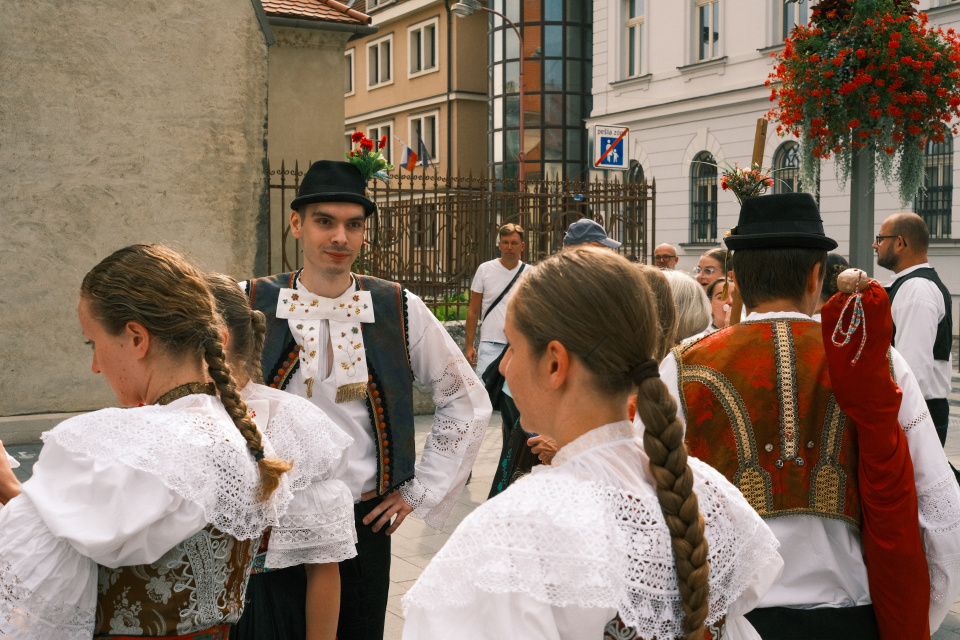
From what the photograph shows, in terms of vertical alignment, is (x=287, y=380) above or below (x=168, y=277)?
below

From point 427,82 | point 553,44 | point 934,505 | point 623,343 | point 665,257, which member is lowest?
point 934,505

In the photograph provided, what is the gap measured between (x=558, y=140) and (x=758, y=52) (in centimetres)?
1085

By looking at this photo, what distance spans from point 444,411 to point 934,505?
1712mm

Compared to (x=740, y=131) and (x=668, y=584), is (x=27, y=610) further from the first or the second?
(x=740, y=131)

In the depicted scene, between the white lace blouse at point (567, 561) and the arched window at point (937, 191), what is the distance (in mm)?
17876

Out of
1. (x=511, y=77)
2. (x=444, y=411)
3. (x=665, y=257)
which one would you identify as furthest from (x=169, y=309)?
(x=511, y=77)

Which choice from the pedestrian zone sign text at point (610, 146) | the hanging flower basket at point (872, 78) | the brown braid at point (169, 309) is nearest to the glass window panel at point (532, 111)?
the pedestrian zone sign text at point (610, 146)

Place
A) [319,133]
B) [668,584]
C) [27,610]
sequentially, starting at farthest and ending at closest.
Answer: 1. [319,133]
2. [27,610]
3. [668,584]

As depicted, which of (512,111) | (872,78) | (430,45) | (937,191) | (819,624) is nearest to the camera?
(819,624)

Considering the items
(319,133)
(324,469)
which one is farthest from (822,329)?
(319,133)

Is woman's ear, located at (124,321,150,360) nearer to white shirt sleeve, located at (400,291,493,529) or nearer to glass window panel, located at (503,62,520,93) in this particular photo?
white shirt sleeve, located at (400,291,493,529)

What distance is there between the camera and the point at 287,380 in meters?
3.16

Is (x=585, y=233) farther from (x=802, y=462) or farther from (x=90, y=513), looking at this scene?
(x=90, y=513)

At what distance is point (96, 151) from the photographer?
332 inches
